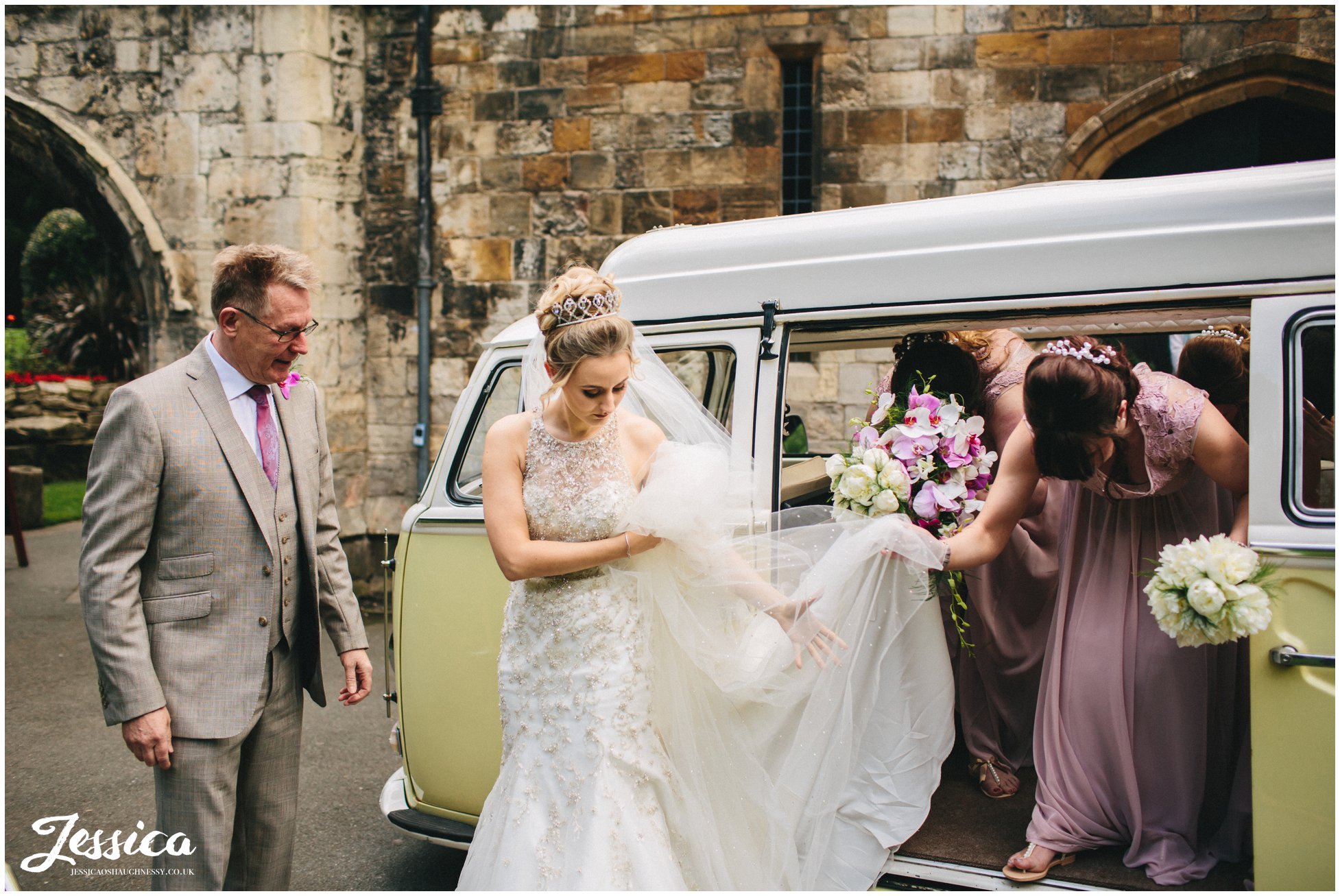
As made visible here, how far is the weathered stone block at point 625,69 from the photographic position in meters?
8.04

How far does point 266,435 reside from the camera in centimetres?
279

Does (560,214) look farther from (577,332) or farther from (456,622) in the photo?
(577,332)

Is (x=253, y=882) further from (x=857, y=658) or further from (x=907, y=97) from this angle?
(x=907, y=97)

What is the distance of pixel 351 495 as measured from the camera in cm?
885

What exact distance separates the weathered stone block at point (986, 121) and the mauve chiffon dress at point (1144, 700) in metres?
4.99

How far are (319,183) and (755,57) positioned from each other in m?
4.14

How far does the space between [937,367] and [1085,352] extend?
768mm

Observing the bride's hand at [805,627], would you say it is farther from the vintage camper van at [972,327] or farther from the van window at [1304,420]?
the van window at [1304,420]

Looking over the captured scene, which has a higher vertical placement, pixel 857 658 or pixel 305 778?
pixel 857 658

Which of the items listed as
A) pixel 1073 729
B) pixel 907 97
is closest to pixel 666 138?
pixel 907 97

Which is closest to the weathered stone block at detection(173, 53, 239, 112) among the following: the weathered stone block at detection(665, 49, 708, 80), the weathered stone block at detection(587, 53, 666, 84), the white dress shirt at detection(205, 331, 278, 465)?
the weathered stone block at detection(587, 53, 666, 84)

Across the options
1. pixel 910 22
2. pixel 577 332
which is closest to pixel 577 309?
pixel 577 332

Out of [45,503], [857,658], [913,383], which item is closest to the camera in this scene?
[857,658]

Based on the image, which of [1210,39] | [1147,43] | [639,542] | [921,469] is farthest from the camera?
[1147,43]
